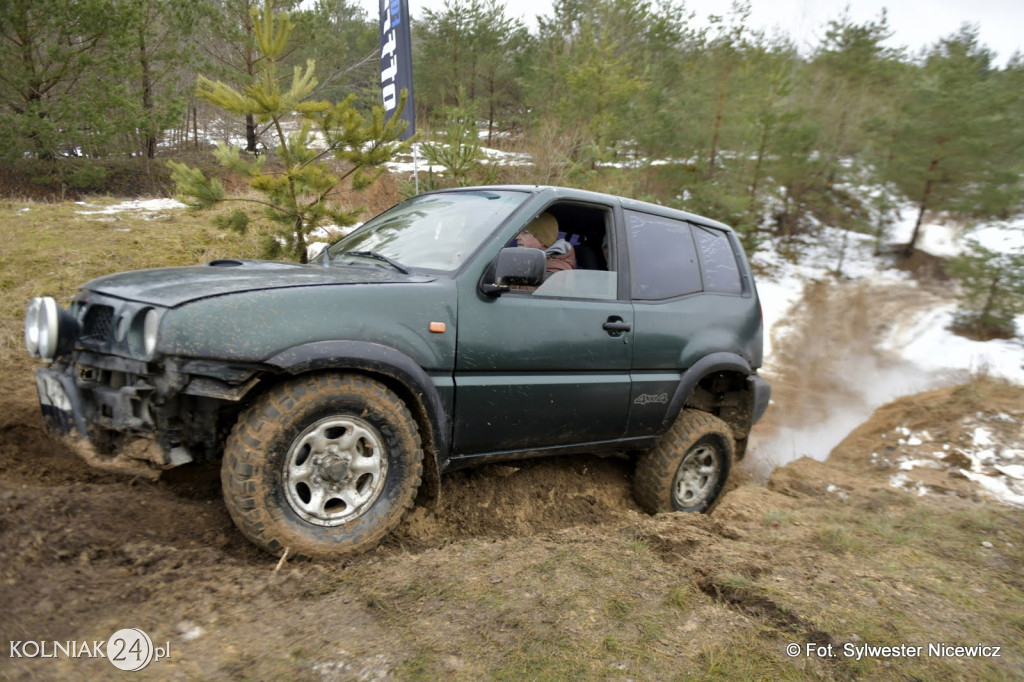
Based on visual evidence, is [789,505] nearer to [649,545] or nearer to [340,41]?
[649,545]

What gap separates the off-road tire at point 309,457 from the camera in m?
2.46

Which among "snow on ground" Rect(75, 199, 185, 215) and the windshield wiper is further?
"snow on ground" Rect(75, 199, 185, 215)

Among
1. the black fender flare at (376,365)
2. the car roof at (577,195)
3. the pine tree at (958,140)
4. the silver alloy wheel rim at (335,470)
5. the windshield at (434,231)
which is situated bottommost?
the silver alloy wheel rim at (335,470)

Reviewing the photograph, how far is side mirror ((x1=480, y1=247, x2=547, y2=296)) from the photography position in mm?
2951

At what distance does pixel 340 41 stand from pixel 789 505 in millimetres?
17251

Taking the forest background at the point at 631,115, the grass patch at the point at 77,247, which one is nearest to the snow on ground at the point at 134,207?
the grass patch at the point at 77,247

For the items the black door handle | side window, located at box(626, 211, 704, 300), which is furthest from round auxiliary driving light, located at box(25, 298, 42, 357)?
side window, located at box(626, 211, 704, 300)

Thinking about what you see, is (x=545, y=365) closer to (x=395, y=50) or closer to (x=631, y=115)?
(x=395, y=50)

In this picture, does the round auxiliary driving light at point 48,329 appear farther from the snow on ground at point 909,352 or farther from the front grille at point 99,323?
the snow on ground at point 909,352

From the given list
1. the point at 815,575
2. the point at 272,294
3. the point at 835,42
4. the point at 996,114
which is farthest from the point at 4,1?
the point at 835,42

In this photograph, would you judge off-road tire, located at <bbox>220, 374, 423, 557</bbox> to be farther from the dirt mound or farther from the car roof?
the dirt mound

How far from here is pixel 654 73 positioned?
A: 1706cm

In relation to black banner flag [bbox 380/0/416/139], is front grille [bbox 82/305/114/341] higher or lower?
lower

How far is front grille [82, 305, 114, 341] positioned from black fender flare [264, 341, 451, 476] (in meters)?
0.70
